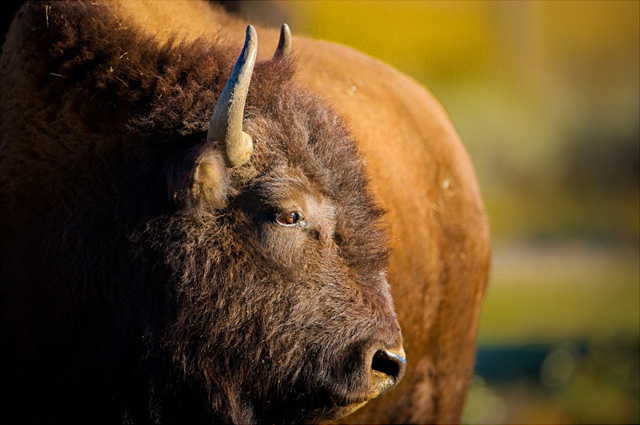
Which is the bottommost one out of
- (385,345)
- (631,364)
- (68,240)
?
(631,364)

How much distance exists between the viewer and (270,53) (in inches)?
162

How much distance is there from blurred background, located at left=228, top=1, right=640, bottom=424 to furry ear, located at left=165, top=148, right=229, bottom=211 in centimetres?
400

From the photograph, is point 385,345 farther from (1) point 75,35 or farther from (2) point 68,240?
(1) point 75,35

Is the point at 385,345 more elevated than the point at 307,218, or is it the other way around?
the point at 307,218

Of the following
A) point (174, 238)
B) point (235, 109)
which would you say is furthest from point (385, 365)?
point (235, 109)

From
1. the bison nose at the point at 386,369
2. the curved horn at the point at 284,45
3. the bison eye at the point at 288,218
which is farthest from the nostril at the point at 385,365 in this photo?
the curved horn at the point at 284,45

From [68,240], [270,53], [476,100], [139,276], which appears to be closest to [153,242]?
[139,276]

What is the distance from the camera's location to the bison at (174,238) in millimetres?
3363

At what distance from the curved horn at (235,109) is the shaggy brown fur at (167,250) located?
72 mm

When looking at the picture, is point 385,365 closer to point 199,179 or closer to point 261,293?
point 261,293

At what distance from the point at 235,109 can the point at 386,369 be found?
129 centimetres

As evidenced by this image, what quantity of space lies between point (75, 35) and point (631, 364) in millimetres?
7606

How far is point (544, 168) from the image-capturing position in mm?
24828

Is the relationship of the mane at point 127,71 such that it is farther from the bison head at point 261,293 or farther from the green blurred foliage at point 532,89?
the green blurred foliage at point 532,89
